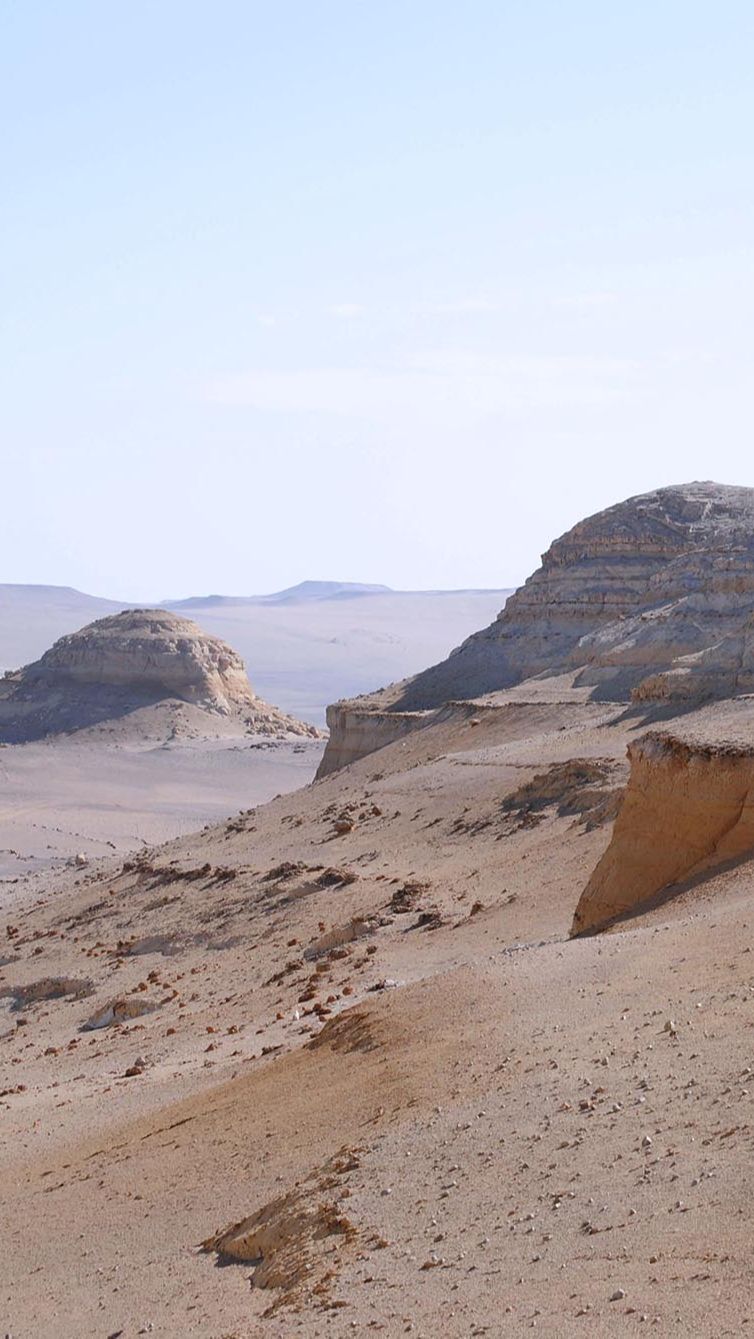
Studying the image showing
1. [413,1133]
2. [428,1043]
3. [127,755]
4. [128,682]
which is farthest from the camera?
[128,682]

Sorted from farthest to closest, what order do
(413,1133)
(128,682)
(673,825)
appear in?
1. (128,682)
2. (673,825)
3. (413,1133)

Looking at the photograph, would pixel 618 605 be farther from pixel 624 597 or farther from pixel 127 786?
pixel 127 786

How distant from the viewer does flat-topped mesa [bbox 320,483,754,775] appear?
1267 inches

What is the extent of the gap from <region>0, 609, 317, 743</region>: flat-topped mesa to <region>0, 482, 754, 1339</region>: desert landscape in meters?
33.4

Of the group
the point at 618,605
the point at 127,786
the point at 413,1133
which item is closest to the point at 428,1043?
the point at 413,1133

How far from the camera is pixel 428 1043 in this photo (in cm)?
988

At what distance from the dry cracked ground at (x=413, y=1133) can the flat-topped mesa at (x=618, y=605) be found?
13650 mm

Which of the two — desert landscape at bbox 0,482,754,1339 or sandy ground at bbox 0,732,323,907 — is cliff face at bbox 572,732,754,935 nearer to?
desert landscape at bbox 0,482,754,1339

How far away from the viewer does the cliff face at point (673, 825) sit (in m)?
13.6

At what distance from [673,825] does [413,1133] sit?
5.96 meters

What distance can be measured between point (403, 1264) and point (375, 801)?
19.9 m

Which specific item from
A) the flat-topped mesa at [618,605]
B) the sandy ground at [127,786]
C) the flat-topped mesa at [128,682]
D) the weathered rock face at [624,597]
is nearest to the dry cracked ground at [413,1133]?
the flat-topped mesa at [618,605]

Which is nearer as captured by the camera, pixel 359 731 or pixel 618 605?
pixel 359 731

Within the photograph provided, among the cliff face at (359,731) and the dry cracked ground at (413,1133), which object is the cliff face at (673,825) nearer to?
the dry cracked ground at (413,1133)
